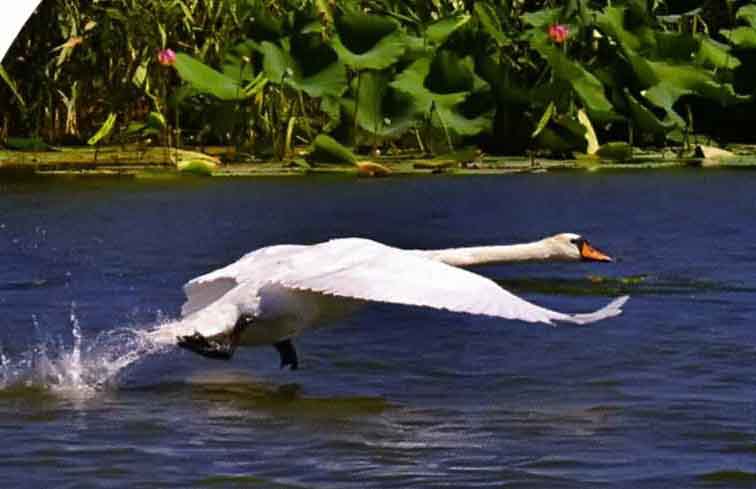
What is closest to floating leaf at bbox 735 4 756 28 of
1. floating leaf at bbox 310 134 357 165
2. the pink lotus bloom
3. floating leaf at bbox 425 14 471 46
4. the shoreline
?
the shoreline

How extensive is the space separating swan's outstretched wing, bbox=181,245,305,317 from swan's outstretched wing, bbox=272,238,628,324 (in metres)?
0.09

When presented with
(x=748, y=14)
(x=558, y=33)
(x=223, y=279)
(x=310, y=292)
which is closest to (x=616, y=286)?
(x=310, y=292)

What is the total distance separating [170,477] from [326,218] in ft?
20.2

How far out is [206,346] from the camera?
6.52 m

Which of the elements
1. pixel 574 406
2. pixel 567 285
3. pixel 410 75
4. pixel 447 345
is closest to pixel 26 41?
pixel 410 75

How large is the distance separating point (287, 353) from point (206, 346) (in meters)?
0.48

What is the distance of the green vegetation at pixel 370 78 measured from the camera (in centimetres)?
1331

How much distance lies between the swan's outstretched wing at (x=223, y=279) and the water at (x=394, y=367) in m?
0.29

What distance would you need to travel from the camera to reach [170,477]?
5422mm

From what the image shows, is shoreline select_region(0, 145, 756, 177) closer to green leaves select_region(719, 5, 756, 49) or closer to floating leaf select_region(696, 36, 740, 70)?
floating leaf select_region(696, 36, 740, 70)

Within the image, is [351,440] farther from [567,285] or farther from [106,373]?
[567,285]

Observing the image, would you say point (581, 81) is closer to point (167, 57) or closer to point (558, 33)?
point (558, 33)

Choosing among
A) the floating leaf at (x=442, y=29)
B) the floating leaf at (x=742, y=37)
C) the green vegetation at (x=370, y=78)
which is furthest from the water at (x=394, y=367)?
the floating leaf at (x=742, y=37)

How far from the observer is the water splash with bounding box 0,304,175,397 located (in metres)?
6.87
